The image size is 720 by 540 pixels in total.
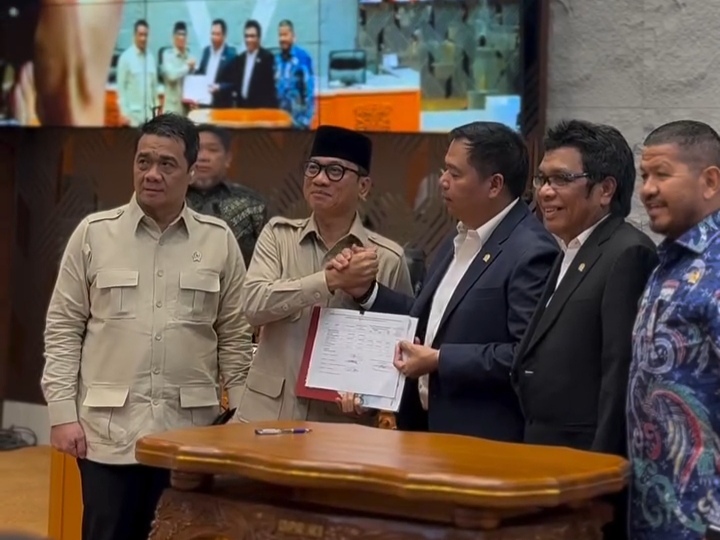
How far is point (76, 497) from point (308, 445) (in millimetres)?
1903

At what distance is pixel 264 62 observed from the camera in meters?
5.99

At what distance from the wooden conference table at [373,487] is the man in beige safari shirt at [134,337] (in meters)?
0.74

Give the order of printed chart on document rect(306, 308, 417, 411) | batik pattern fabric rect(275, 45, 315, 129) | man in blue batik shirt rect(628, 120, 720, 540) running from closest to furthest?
man in blue batik shirt rect(628, 120, 720, 540) → printed chart on document rect(306, 308, 417, 411) → batik pattern fabric rect(275, 45, 315, 129)

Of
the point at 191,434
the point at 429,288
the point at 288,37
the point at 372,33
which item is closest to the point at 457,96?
the point at 372,33

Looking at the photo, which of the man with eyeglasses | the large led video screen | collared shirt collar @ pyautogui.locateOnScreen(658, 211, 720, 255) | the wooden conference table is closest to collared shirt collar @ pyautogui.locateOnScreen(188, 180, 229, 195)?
the large led video screen

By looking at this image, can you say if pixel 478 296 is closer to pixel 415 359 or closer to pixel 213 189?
pixel 415 359

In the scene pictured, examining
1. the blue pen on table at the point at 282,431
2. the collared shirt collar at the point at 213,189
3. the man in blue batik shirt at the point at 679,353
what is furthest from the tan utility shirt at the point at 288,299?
the collared shirt collar at the point at 213,189

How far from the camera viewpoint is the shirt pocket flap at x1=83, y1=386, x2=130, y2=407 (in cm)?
342

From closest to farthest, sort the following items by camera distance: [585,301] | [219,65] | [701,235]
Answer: [701,235]
[585,301]
[219,65]

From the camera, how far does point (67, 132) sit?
7.07m

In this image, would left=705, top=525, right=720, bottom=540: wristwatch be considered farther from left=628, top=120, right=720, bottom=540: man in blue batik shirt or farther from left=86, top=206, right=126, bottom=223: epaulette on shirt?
left=86, top=206, right=126, bottom=223: epaulette on shirt

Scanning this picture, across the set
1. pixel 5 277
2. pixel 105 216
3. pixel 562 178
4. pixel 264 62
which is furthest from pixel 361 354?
pixel 5 277

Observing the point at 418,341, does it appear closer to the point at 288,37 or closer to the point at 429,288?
the point at 429,288

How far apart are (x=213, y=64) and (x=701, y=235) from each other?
3.94 metres
